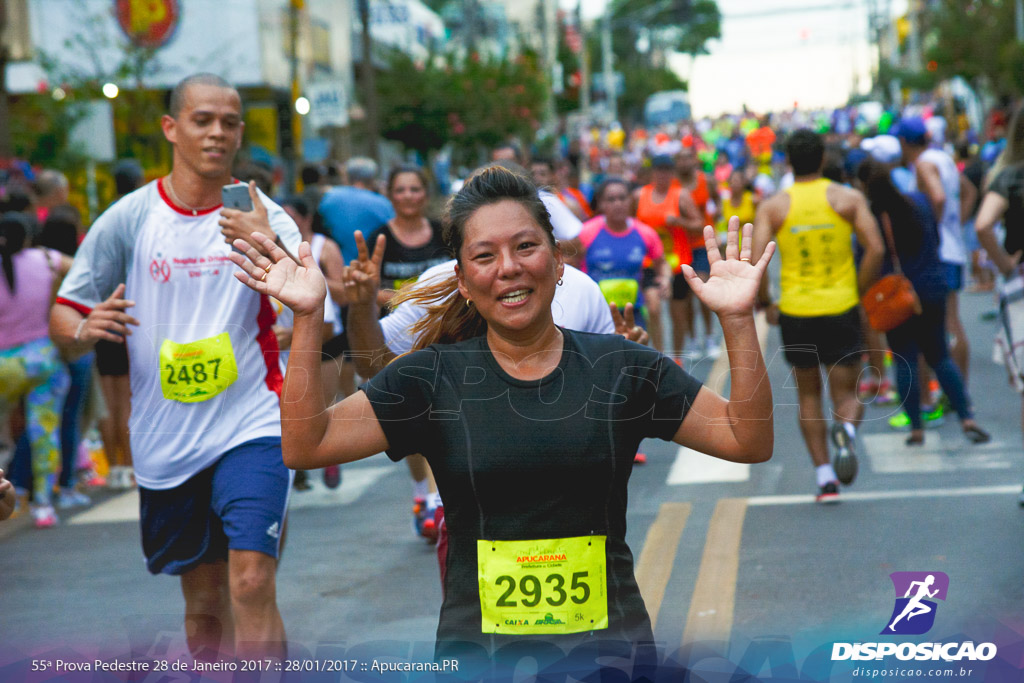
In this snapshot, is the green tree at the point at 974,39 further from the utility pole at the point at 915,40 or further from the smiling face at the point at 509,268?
the utility pole at the point at 915,40

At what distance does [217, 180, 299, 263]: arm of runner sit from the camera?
13.5 ft

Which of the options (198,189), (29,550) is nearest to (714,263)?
(198,189)

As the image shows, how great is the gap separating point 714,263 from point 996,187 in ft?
15.2

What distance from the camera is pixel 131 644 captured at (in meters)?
5.44

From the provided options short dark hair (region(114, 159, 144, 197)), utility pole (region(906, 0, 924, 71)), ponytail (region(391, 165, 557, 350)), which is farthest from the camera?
utility pole (region(906, 0, 924, 71))

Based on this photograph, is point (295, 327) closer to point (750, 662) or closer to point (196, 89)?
point (750, 662)

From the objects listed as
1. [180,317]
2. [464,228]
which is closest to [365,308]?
[180,317]

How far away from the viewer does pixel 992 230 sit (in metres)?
7.01

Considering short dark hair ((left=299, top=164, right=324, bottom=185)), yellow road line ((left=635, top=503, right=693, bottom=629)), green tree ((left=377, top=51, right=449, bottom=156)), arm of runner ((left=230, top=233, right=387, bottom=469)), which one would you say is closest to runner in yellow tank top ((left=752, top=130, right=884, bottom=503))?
yellow road line ((left=635, top=503, right=693, bottom=629))

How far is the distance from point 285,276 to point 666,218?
9.36m

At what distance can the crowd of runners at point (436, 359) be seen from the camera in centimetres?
283

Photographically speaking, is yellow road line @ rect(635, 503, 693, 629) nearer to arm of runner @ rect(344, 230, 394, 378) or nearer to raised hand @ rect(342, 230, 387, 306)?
arm of runner @ rect(344, 230, 394, 378)

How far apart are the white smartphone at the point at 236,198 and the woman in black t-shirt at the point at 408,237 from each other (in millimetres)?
3248

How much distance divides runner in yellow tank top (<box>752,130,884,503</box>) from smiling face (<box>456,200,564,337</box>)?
4.75m
